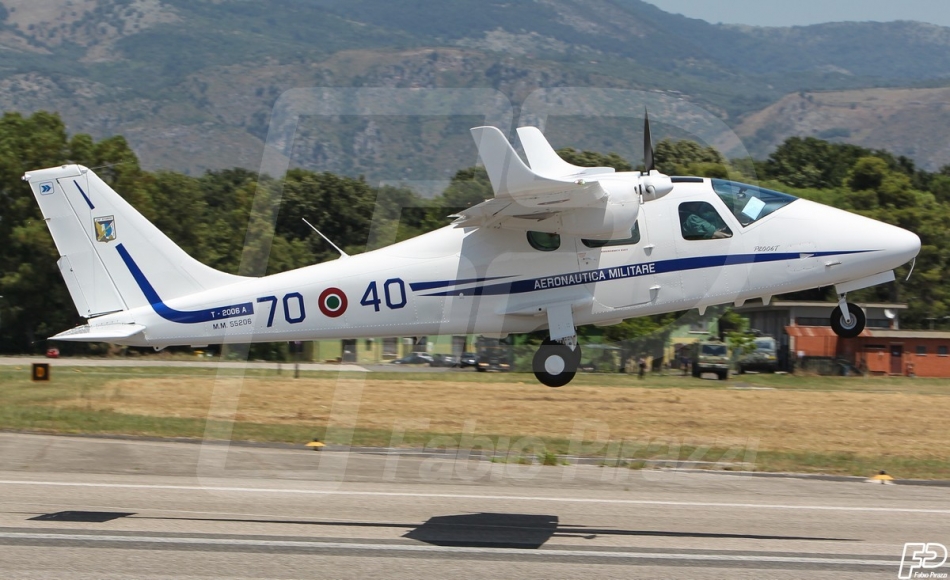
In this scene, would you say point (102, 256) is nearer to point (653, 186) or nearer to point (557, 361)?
point (557, 361)

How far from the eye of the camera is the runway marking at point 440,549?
45.4ft

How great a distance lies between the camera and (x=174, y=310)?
50.3 ft

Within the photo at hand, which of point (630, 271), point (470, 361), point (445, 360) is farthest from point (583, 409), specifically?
point (630, 271)

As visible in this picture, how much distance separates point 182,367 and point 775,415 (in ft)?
77.5

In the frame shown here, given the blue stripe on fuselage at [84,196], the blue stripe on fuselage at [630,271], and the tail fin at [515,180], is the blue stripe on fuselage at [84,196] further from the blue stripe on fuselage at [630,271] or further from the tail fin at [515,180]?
the tail fin at [515,180]

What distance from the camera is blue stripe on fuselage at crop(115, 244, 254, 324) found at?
15102mm

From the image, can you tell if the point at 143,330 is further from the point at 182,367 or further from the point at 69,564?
the point at 182,367

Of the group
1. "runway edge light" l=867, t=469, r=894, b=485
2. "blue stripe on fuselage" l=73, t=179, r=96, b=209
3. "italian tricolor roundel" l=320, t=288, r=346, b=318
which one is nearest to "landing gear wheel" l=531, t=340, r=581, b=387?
"italian tricolor roundel" l=320, t=288, r=346, b=318

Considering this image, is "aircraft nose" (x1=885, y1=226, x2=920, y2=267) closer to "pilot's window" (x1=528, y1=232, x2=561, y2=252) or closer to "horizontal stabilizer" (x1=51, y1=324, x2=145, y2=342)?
"pilot's window" (x1=528, y1=232, x2=561, y2=252)

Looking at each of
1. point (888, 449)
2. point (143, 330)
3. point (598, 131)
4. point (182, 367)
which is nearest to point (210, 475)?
point (143, 330)

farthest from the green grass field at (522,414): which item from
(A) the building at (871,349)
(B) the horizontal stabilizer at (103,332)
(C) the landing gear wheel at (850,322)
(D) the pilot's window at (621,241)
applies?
(B) the horizontal stabilizer at (103,332)

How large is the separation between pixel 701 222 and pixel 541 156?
10.4 ft

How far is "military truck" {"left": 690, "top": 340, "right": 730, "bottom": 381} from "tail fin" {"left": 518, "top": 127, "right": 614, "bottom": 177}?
90.0ft

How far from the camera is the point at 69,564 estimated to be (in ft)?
43.1
